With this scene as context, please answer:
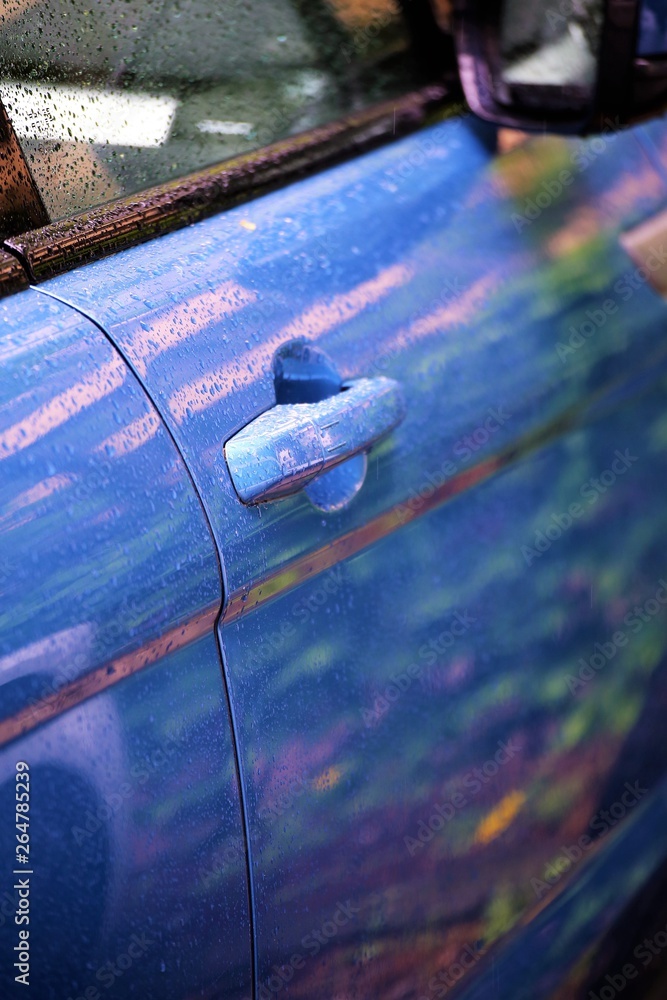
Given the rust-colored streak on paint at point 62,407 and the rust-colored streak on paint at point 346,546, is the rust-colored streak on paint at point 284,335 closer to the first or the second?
the rust-colored streak on paint at point 62,407

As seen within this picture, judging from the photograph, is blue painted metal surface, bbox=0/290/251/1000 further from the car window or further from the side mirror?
the side mirror

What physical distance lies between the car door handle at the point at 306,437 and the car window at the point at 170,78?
39cm

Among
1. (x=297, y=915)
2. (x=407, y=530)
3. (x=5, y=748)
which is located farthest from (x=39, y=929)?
(x=407, y=530)

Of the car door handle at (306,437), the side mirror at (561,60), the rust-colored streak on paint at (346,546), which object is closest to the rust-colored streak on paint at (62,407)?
the car door handle at (306,437)

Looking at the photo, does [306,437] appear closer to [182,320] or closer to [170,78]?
[182,320]

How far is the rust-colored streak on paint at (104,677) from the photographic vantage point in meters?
0.95

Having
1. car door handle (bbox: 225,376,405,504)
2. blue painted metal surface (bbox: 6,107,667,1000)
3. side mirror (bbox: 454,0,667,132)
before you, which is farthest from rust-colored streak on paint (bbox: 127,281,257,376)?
side mirror (bbox: 454,0,667,132)

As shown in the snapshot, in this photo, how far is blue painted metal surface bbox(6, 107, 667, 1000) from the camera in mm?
1177

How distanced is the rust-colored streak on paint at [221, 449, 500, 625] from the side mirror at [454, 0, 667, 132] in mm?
604

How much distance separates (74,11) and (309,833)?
3.50 feet

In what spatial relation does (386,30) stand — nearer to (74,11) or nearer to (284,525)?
(74,11)

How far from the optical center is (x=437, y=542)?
4.50ft

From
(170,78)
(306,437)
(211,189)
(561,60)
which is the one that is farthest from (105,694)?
(561,60)

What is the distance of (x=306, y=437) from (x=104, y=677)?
0.36 metres
